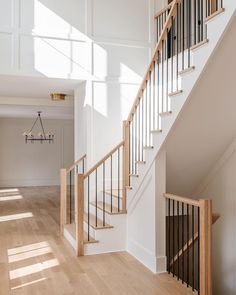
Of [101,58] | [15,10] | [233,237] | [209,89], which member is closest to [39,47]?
[15,10]

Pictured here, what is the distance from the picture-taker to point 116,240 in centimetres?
468

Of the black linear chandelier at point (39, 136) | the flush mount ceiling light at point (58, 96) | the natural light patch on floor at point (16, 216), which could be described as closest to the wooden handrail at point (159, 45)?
the flush mount ceiling light at point (58, 96)

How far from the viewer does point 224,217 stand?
4.78m

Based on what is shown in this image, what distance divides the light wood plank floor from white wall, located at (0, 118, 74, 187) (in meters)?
7.31

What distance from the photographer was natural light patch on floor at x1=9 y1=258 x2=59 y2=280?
386cm

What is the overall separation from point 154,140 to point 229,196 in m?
Answer: 1.56

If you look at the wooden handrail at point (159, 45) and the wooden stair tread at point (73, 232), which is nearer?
the wooden handrail at point (159, 45)

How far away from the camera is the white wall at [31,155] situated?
12953 millimetres

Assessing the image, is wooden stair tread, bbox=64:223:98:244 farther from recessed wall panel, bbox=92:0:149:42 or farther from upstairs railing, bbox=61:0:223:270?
recessed wall panel, bbox=92:0:149:42

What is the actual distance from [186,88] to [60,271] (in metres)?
2.54

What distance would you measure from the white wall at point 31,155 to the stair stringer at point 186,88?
30.7 ft

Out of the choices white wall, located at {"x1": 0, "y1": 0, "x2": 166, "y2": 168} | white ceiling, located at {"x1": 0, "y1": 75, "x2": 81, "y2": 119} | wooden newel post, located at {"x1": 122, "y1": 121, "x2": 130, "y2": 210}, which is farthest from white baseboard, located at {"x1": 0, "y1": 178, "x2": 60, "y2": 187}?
wooden newel post, located at {"x1": 122, "y1": 121, "x2": 130, "y2": 210}

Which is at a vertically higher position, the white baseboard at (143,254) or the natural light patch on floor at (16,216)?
the white baseboard at (143,254)

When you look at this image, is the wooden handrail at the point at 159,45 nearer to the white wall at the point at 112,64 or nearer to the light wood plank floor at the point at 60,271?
the white wall at the point at 112,64
